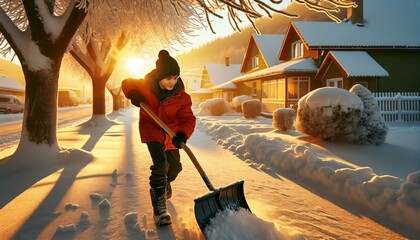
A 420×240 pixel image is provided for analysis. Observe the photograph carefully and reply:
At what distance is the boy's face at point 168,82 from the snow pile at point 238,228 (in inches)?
54.2

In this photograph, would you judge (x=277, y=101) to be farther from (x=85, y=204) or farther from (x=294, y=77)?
(x=85, y=204)

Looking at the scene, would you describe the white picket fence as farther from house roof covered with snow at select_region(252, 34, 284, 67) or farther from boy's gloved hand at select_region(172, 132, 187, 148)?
boy's gloved hand at select_region(172, 132, 187, 148)

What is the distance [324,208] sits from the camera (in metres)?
3.41

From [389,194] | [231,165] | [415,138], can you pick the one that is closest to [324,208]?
[389,194]

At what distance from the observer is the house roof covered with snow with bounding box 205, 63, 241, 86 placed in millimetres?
43344

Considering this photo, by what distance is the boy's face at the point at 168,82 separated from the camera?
9.80 feet

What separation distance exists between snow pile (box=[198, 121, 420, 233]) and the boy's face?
268cm

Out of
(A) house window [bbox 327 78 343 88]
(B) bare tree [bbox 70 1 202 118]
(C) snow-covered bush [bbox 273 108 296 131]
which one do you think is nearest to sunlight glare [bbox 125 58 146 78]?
(B) bare tree [bbox 70 1 202 118]

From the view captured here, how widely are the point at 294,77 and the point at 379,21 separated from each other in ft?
24.5

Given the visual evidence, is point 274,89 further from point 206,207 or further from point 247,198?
point 206,207

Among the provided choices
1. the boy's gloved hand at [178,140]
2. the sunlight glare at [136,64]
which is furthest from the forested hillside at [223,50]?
the boy's gloved hand at [178,140]

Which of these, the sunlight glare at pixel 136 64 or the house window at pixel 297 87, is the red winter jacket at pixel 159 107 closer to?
the sunlight glare at pixel 136 64

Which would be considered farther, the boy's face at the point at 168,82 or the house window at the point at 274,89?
the house window at the point at 274,89

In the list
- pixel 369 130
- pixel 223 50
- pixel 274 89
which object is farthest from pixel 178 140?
pixel 223 50
